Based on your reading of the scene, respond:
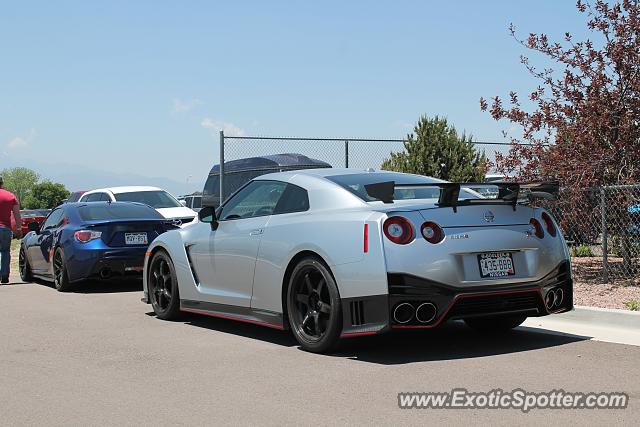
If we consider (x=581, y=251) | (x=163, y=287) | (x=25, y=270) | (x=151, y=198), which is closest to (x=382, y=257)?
(x=163, y=287)

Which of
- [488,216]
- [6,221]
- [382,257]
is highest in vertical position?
[488,216]

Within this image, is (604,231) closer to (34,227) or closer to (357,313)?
(357,313)

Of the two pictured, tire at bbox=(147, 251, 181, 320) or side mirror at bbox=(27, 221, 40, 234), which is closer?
tire at bbox=(147, 251, 181, 320)

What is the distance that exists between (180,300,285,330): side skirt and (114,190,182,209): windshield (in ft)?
33.0

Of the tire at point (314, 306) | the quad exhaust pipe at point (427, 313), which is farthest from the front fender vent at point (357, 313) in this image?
the quad exhaust pipe at point (427, 313)

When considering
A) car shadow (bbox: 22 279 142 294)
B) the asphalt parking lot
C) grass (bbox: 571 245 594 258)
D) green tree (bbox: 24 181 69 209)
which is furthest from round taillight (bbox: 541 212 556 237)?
green tree (bbox: 24 181 69 209)

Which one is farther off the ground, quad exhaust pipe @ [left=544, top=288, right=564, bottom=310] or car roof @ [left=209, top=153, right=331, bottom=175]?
car roof @ [left=209, top=153, right=331, bottom=175]

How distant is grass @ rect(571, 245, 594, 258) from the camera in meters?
13.6

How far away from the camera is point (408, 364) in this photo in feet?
21.6

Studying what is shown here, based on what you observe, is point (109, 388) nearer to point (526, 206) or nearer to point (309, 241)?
point (309, 241)

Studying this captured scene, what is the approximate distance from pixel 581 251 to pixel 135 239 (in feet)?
23.4

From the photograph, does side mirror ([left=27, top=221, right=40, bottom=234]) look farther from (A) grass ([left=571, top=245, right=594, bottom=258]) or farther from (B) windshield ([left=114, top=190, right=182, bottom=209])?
(A) grass ([left=571, top=245, right=594, bottom=258])

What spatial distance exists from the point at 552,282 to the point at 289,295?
2.17 m

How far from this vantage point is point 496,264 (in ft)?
22.2
